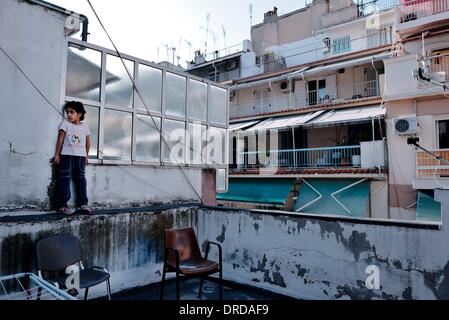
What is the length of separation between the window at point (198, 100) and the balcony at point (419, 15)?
32.9ft

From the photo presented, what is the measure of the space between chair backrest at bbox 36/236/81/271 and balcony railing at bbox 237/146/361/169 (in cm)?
1174

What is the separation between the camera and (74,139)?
442 centimetres

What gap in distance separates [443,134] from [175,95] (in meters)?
10.2

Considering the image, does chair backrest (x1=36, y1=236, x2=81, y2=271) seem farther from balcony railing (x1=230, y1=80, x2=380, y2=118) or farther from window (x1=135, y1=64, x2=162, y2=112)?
balcony railing (x1=230, y1=80, x2=380, y2=118)

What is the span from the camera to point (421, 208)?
10539 mm

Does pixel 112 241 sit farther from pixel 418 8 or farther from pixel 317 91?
pixel 317 91

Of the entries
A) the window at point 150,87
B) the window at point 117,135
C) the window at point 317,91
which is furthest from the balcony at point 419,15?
the window at point 117,135

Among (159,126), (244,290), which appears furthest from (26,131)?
(244,290)

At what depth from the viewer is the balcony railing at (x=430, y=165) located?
10.7m

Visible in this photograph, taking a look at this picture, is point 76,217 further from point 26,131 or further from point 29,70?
point 29,70

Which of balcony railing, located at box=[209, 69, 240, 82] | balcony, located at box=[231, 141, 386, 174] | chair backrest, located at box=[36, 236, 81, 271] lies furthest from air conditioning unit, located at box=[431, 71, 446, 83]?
balcony railing, located at box=[209, 69, 240, 82]

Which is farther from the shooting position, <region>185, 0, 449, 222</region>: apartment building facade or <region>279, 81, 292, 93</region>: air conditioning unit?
<region>279, 81, 292, 93</region>: air conditioning unit

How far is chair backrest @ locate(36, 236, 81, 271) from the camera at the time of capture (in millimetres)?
3412

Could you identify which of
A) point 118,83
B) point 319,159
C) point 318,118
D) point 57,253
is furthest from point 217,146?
point 319,159
